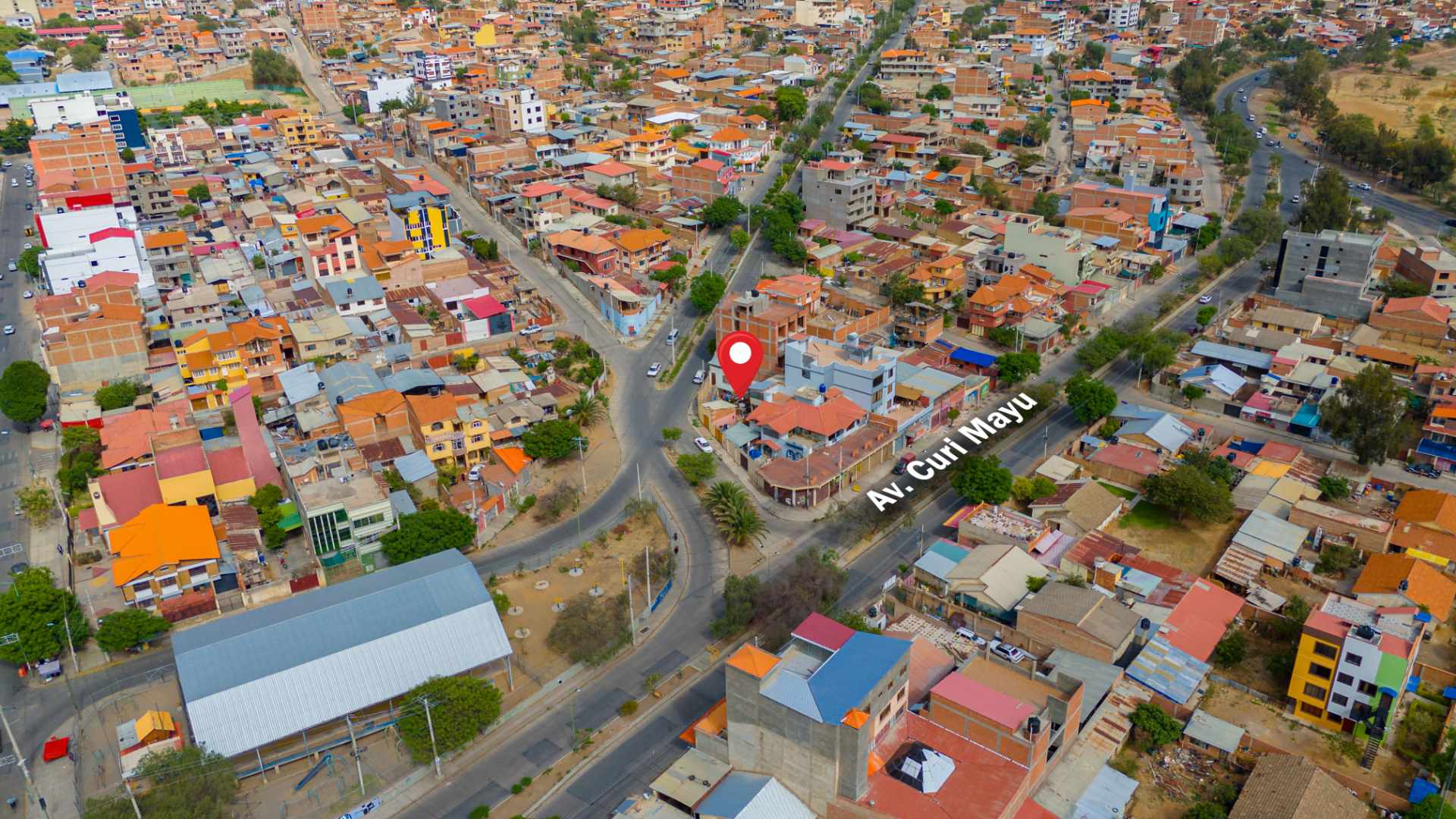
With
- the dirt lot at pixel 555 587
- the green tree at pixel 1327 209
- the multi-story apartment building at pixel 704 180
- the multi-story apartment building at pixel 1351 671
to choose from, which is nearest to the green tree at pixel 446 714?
the dirt lot at pixel 555 587

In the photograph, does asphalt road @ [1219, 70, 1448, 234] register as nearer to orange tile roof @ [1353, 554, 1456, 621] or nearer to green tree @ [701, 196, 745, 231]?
green tree @ [701, 196, 745, 231]

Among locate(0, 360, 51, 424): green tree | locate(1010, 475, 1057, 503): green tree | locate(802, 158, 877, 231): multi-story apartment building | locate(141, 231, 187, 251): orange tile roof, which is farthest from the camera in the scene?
locate(802, 158, 877, 231): multi-story apartment building

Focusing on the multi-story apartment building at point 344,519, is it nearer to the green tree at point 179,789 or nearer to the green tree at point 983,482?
the green tree at point 179,789

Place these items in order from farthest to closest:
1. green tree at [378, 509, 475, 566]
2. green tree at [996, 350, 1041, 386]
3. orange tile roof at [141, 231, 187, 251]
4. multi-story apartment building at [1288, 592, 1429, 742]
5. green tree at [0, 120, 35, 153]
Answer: green tree at [0, 120, 35, 153] → orange tile roof at [141, 231, 187, 251] → green tree at [996, 350, 1041, 386] → green tree at [378, 509, 475, 566] → multi-story apartment building at [1288, 592, 1429, 742]

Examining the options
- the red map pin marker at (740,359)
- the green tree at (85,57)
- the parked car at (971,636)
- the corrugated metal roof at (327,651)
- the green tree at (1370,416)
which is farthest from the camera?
the green tree at (85,57)

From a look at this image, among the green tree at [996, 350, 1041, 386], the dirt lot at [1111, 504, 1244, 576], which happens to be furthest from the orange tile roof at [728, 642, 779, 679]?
the green tree at [996, 350, 1041, 386]

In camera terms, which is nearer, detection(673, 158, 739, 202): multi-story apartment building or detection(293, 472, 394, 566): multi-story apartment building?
detection(293, 472, 394, 566): multi-story apartment building
